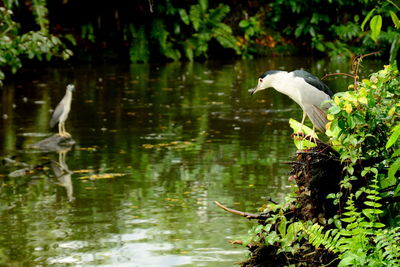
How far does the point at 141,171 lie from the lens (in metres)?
10.0

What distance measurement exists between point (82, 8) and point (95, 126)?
11.5 metres

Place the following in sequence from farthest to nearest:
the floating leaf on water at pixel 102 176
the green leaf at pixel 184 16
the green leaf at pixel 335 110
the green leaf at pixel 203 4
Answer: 1. the green leaf at pixel 203 4
2. the green leaf at pixel 184 16
3. the floating leaf on water at pixel 102 176
4. the green leaf at pixel 335 110

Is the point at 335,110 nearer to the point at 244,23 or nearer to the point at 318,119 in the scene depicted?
the point at 318,119

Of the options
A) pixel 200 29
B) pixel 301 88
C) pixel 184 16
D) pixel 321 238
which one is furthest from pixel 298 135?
pixel 200 29

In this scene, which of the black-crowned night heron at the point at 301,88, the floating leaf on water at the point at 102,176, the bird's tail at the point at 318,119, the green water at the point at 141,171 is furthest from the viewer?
the floating leaf on water at the point at 102,176

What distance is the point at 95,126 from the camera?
13.4 m

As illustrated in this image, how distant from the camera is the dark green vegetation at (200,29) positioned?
2388 centimetres

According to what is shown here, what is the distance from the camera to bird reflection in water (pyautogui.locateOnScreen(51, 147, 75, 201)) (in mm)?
9133

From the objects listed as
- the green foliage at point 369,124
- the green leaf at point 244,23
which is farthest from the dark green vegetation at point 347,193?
the green leaf at point 244,23

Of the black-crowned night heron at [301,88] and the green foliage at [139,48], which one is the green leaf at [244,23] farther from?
the black-crowned night heron at [301,88]

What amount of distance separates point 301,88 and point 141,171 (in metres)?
4.33

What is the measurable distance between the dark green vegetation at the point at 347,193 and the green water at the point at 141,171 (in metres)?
0.93

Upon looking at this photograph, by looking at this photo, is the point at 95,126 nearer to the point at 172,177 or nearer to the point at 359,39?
the point at 172,177

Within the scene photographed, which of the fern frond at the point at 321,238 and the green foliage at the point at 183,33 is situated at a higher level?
the green foliage at the point at 183,33
